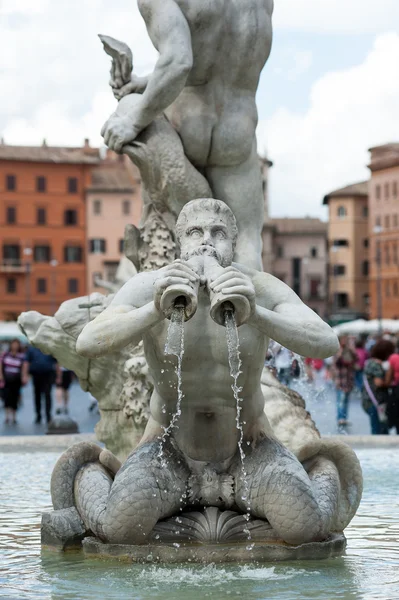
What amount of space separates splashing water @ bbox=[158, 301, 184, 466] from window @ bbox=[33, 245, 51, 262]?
10221cm

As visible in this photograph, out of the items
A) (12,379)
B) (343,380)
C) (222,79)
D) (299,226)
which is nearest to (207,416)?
(222,79)

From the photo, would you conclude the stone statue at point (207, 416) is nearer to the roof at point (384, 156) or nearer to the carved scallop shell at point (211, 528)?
the carved scallop shell at point (211, 528)

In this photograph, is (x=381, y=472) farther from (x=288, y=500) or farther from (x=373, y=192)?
(x=373, y=192)

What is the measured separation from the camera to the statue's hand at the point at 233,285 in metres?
5.01

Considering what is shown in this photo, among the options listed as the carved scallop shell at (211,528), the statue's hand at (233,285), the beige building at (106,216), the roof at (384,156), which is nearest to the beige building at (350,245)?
the roof at (384,156)

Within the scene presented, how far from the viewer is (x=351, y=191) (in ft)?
406

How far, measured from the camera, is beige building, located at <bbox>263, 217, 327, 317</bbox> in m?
135

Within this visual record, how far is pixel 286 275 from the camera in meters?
137

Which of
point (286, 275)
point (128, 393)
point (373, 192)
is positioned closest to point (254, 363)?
point (128, 393)

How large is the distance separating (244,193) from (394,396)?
21.1ft

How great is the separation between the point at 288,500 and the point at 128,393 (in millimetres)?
3524

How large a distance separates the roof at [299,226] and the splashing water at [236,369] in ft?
418

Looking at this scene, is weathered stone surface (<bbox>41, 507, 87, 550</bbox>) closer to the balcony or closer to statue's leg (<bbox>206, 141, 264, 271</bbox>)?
statue's leg (<bbox>206, 141, 264, 271</bbox>)

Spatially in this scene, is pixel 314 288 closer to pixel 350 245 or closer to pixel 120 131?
pixel 350 245
